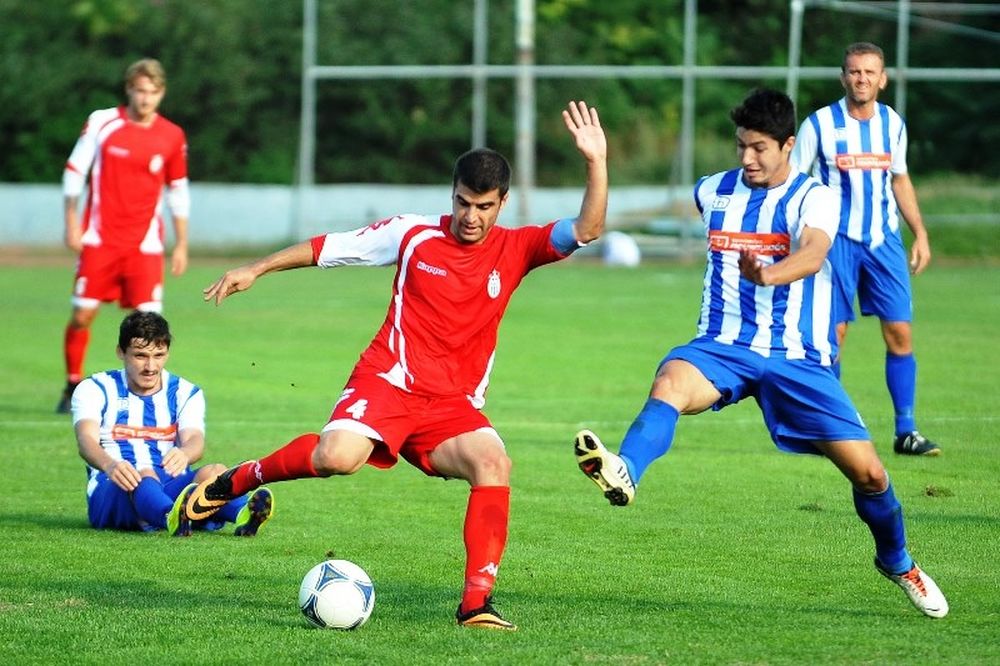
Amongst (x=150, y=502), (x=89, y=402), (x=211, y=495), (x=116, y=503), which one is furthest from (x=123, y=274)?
(x=211, y=495)

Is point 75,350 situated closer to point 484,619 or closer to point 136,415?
point 136,415

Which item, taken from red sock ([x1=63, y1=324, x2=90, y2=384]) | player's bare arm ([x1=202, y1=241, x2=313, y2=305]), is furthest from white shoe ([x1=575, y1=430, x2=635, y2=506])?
red sock ([x1=63, y1=324, x2=90, y2=384])

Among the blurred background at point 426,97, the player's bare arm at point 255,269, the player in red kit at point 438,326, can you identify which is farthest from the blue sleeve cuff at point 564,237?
the blurred background at point 426,97

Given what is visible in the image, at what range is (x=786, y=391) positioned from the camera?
21.5ft

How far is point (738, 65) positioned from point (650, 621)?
32.6m

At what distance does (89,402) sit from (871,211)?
4.92 metres

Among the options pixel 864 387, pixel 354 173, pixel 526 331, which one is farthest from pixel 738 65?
pixel 864 387

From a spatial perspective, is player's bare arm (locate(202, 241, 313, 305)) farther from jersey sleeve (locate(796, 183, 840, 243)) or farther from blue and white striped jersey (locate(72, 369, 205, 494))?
blue and white striped jersey (locate(72, 369, 205, 494))

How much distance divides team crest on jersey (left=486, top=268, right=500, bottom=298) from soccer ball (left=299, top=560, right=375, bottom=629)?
115 cm

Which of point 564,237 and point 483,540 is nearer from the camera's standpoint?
point 483,540

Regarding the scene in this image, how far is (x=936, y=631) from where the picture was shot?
243 inches

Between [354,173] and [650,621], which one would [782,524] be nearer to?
[650,621]

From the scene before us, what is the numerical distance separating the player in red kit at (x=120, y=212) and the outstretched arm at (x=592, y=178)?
674 cm

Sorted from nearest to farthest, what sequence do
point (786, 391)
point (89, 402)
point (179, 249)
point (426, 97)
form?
point (786, 391)
point (89, 402)
point (179, 249)
point (426, 97)
